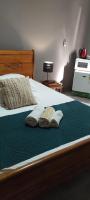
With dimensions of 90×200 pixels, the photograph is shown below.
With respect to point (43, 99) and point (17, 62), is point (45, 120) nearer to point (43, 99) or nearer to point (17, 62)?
point (43, 99)

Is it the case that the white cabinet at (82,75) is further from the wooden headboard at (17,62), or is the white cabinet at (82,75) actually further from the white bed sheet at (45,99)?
the white bed sheet at (45,99)

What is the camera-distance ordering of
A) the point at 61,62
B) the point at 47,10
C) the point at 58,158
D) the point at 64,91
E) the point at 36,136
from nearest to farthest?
the point at 58,158 → the point at 36,136 → the point at 47,10 → the point at 61,62 → the point at 64,91

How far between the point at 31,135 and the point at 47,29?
2.44m

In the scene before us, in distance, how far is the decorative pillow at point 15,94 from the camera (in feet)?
7.59

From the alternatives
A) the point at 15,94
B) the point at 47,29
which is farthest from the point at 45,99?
the point at 47,29

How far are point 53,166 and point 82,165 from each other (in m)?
0.36

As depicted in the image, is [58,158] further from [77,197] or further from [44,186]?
[77,197]

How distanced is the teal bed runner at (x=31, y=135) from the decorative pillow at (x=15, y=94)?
0.24 m

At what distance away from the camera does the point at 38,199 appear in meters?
1.57

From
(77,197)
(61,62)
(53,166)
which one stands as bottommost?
(77,197)

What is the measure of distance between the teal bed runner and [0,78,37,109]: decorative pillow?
0.24 metres

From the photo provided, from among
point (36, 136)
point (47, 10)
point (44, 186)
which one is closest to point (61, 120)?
point (36, 136)

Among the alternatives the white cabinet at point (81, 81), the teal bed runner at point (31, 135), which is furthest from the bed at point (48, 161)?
the white cabinet at point (81, 81)

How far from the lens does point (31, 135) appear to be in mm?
1716
